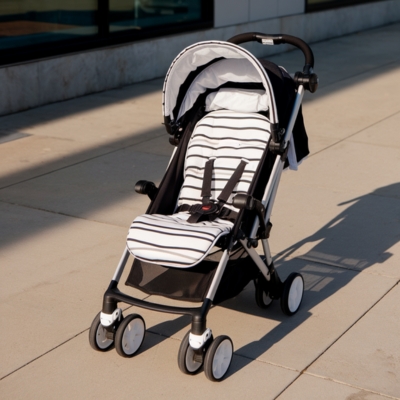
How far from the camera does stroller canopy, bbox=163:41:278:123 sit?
470 cm

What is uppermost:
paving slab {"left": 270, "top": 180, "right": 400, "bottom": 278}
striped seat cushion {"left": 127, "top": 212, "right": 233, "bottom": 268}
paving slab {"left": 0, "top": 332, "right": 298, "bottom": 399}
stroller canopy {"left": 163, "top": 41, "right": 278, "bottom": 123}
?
stroller canopy {"left": 163, "top": 41, "right": 278, "bottom": 123}

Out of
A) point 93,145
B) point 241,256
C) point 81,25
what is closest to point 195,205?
point 241,256

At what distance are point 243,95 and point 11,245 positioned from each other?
2.11 meters

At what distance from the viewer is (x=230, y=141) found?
484 centimetres

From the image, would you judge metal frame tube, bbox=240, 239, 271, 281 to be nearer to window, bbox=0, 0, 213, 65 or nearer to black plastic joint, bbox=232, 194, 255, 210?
black plastic joint, bbox=232, 194, 255, 210

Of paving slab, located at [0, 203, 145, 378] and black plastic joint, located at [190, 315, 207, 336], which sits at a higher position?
black plastic joint, located at [190, 315, 207, 336]

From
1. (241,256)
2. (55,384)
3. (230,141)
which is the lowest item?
(55,384)

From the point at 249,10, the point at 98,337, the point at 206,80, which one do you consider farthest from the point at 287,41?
the point at 249,10

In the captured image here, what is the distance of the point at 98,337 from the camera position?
429 cm

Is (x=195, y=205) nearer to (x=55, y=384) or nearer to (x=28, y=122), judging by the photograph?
(x=55, y=384)

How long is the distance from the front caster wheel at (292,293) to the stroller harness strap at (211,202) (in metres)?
0.50

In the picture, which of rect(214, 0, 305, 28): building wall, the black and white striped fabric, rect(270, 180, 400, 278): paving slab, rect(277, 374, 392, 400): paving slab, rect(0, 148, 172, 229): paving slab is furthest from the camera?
rect(214, 0, 305, 28): building wall

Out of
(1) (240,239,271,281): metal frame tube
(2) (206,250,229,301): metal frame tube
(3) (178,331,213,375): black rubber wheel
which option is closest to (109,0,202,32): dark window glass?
(1) (240,239,271,281): metal frame tube

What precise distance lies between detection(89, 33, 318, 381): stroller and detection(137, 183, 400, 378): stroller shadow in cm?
15
